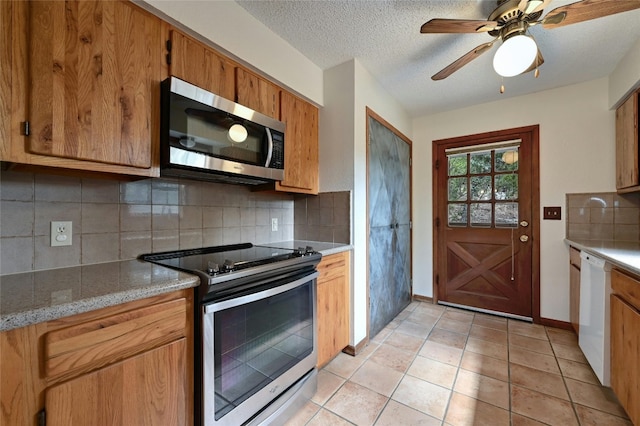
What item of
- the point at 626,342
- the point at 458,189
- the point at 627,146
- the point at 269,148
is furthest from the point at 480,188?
the point at 269,148

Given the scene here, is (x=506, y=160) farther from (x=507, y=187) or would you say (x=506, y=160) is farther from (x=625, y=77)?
(x=625, y=77)

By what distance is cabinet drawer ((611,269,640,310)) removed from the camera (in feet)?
4.13

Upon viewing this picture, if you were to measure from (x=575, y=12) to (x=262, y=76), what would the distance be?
5.75 ft

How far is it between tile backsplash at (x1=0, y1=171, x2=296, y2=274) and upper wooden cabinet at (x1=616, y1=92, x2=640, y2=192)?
2.97m

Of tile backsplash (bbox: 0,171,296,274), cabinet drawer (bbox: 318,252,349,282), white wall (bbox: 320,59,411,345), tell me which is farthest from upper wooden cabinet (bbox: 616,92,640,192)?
tile backsplash (bbox: 0,171,296,274)

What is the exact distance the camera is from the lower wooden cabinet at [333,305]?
1.80 metres

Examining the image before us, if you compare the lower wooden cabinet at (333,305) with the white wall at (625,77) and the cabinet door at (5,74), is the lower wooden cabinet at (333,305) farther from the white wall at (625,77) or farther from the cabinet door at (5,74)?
the white wall at (625,77)

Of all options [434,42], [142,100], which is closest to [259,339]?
[142,100]

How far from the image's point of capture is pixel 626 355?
1339 mm

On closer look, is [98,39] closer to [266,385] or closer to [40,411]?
[40,411]

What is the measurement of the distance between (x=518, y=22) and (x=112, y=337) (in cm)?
242

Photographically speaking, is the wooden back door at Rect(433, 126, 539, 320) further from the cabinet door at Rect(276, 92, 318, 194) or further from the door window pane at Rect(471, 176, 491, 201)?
the cabinet door at Rect(276, 92, 318, 194)

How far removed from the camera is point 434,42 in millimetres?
1894

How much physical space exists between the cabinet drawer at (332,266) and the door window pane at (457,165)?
1.92 meters
